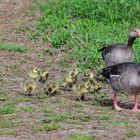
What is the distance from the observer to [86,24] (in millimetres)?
15039

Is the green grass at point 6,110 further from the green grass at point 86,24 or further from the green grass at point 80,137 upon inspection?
the green grass at point 86,24

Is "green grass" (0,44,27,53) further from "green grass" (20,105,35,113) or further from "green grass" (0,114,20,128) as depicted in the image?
"green grass" (0,114,20,128)

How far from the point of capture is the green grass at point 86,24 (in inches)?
524

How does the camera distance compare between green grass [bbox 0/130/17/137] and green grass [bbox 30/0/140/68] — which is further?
green grass [bbox 30/0/140/68]

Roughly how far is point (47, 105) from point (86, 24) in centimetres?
557

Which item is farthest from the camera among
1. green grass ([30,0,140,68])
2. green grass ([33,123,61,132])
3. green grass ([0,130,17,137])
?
green grass ([30,0,140,68])

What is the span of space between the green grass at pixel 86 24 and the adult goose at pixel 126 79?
2.56 m

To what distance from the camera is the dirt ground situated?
811cm

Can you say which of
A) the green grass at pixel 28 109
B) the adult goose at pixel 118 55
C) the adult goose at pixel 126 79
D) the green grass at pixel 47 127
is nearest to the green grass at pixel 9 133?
the green grass at pixel 47 127

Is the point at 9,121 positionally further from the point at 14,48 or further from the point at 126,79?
the point at 14,48

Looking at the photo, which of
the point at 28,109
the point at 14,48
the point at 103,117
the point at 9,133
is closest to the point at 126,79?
the point at 103,117

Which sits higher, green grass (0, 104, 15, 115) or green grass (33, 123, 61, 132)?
green grass (0, 104, 15, 115)

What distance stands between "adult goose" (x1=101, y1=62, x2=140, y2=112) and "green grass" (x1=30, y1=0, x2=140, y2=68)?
2.56 metres

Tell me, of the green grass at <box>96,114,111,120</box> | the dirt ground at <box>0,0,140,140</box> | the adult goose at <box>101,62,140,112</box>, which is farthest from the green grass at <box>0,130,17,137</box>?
the adult goose at <box>101,62,140,112</box>
